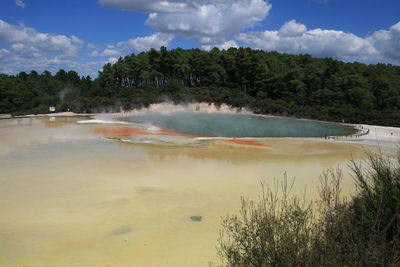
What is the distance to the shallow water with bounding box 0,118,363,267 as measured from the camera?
772 centimetres

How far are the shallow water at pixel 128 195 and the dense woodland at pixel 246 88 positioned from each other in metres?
25.3

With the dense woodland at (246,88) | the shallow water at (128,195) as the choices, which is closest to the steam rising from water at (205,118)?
the dense woodland at (246,88)

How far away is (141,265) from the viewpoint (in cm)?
712

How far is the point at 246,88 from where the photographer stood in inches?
2239

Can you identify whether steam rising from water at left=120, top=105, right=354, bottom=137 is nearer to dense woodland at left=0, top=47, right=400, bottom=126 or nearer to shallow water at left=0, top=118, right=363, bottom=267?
dense woodland at left=0, top=47, right=400, bottom=126

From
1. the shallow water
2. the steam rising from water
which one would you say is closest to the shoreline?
the steam rising from water

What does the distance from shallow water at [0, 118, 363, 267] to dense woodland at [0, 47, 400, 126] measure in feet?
83.2

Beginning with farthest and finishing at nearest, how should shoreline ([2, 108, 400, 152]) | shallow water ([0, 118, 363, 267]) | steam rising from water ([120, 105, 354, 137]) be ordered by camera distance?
steam rising from water ([120, 105, 354, 137]), shoreline ([2, 108, 400, 152]), shallow water ([0, 118, 363, 267])

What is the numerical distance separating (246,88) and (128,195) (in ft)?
156

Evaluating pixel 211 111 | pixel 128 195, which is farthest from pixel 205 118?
pixel 128 195

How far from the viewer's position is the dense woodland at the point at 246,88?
143 feet

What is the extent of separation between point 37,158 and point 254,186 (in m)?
11.2

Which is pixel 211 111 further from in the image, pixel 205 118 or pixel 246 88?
pixel 246 88

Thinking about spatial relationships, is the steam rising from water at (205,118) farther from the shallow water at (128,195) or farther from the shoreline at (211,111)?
the shallow water at (128,195)
